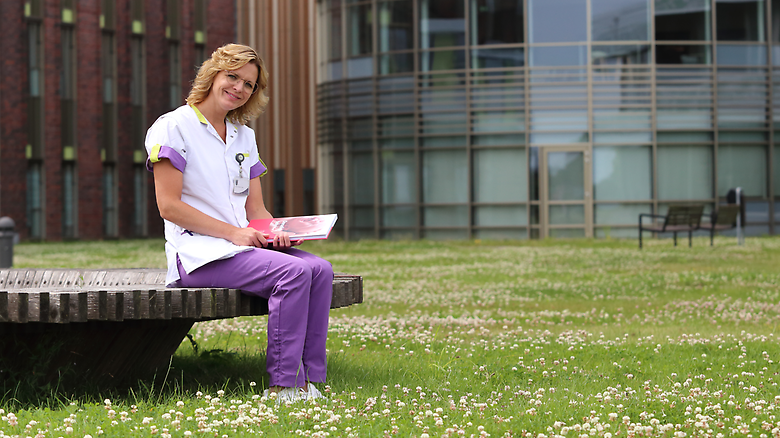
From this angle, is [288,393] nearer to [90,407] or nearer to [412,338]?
[90,407]

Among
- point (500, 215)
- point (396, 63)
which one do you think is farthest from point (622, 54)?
point (396, 63)

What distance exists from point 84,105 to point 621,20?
70.9 ft

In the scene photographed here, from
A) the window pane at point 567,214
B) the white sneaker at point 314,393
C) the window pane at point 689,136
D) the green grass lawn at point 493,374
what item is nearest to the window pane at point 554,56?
the window pane at point 689,136

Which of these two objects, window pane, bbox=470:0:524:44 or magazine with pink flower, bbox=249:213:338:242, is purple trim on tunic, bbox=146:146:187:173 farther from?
window pane, bbox=470:0:524:44

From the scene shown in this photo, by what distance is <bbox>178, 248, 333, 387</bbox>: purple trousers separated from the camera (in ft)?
14.2

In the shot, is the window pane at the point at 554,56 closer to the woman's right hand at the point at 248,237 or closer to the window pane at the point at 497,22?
the window pane at the point at 497,22

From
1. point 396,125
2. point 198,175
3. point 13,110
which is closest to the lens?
point 198,175

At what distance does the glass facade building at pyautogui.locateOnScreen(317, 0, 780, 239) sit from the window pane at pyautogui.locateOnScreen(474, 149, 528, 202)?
36mm

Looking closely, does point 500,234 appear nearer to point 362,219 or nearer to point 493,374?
point 362,219

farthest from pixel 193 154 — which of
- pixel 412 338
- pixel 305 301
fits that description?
pixel 412 338

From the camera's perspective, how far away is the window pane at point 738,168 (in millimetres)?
28250

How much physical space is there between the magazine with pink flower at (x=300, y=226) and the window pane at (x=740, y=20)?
26.4 meters

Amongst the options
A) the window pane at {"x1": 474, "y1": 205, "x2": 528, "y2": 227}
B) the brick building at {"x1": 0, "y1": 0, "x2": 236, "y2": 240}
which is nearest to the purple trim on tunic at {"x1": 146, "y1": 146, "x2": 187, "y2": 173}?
the window pane at {"x1": 474, "y1": 205, "x2": 528, "y2": 227}

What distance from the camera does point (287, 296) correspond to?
4.35 m
